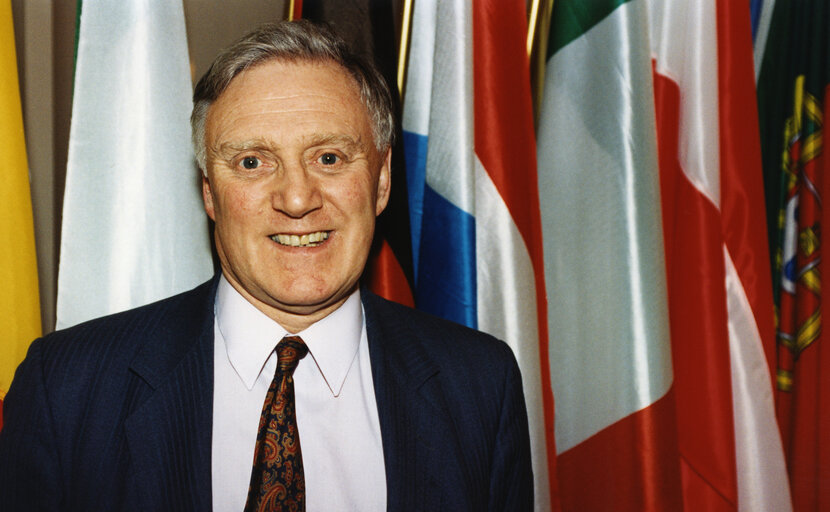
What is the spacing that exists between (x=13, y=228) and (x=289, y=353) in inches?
27.9

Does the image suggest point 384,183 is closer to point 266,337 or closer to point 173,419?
point 266,337

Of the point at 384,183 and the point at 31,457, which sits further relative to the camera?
the point at 384,183

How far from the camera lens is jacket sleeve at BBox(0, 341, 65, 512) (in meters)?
1.09

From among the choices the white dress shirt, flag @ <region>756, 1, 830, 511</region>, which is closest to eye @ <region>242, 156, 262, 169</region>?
the white dress shirt

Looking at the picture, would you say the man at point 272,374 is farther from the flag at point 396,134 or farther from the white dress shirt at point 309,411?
the flag at point 396,134

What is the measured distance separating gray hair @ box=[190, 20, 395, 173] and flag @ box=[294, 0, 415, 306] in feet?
0.64

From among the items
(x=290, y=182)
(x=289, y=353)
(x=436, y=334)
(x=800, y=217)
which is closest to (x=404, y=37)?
(x=290, y=182)

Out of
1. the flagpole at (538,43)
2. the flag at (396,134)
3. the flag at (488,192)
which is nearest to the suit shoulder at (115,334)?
the flag at (396,134)

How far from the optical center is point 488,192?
160 centimetres

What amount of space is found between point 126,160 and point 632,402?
1406 millimetres

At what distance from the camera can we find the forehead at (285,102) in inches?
48.1

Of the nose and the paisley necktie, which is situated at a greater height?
the nose

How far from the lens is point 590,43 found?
1647 millimetres

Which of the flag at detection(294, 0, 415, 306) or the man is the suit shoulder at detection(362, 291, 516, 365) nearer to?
the man
